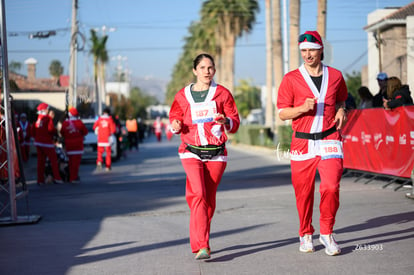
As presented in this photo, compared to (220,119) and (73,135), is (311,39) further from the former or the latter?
(73,135)

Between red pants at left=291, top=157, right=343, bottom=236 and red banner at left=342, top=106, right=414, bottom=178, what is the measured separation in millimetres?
5645

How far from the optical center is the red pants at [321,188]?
6590mm

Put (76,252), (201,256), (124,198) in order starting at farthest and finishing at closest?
(124,198) < (76,252) < (201,256)

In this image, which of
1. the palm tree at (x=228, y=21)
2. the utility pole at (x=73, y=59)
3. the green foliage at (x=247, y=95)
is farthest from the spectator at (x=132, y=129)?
the green foliage at (x=247, y=95)

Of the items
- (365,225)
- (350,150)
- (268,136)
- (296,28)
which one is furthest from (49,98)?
(365,225)

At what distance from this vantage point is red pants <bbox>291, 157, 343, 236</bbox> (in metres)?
6.59

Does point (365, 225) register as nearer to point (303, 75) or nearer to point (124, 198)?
point (303, 75)

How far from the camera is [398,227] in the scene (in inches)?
324

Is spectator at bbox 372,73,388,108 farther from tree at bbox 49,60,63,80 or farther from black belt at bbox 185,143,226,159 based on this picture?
tree at bbox 49,60,63,80

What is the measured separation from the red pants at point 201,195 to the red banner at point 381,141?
19.8 ft

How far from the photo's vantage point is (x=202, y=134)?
6758mm

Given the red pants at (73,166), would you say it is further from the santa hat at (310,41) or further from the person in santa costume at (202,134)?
the santa hat at (310,41)

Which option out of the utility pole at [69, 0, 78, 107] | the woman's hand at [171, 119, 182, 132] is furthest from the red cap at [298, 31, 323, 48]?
the utility pole at [69, 0, 78, 107]

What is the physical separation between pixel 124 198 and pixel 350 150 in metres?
5.19
